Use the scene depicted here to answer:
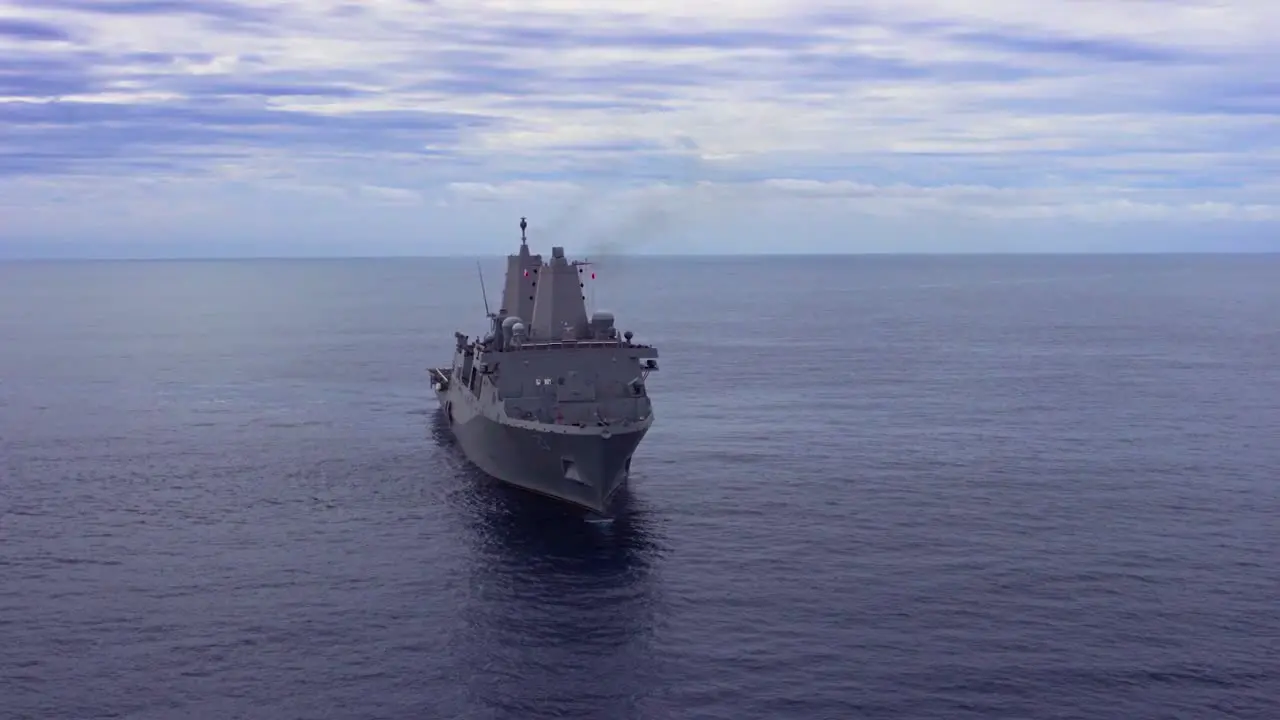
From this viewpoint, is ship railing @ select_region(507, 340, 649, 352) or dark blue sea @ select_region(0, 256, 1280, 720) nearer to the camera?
dark blue sea @ select_region(0, 256, 1280, 720)

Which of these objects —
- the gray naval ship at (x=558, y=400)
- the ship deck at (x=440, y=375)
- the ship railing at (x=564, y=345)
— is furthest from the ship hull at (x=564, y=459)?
the ship deck at (x=440, y=375)

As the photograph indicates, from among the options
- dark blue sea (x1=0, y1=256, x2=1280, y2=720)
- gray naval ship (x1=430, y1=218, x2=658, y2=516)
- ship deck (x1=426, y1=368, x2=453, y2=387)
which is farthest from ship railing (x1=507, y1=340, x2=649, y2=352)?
ship deck (x1=426, y1=368, x2=453, y2=387)

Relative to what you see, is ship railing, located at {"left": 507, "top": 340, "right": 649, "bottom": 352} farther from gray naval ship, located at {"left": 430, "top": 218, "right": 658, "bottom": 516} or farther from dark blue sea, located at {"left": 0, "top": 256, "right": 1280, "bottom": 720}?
dark blue sea, located at {"left": 0, "top": 256, "right": 1280, "bottom": 720}

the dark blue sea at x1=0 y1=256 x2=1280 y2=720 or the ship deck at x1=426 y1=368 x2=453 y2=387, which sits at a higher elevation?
the ship deck at x1=426 y1=368 x2=453 y2=387

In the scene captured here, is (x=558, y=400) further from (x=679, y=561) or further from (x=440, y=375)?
(x=440, y=375)

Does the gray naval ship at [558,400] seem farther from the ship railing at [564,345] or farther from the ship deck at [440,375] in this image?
the ship deck at [440,375]

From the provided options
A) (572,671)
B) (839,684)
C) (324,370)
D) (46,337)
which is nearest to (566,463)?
(572,671)
